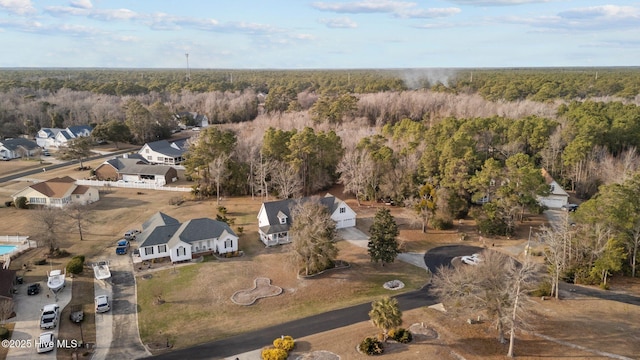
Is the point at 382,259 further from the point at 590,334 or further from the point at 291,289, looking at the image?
the point at 590,334

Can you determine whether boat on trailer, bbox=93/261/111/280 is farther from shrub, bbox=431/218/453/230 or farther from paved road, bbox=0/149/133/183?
paved road, bbox=0/149/133/183

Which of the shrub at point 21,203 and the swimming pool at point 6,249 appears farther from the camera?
the shrub at point 21,203

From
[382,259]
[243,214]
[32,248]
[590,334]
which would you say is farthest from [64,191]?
[590,334]

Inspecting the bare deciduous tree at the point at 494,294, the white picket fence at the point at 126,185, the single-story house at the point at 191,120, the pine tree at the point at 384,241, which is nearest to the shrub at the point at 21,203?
the white picket fence at the point at 126,185

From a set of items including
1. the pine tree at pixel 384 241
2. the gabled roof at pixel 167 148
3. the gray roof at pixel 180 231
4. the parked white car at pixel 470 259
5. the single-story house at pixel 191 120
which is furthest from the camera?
the single-story house at pixel 191 120

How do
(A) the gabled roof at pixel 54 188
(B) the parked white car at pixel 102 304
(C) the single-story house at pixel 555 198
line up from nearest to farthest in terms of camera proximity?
1. (B) the parked white car at pixel 102 304
2. (A) the gabled roof at pixel 54 188
3. (C) the single-story house at pixel 555 198

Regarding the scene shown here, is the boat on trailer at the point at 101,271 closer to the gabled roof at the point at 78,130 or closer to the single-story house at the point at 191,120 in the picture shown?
the gabled roof at the point at 78,130
